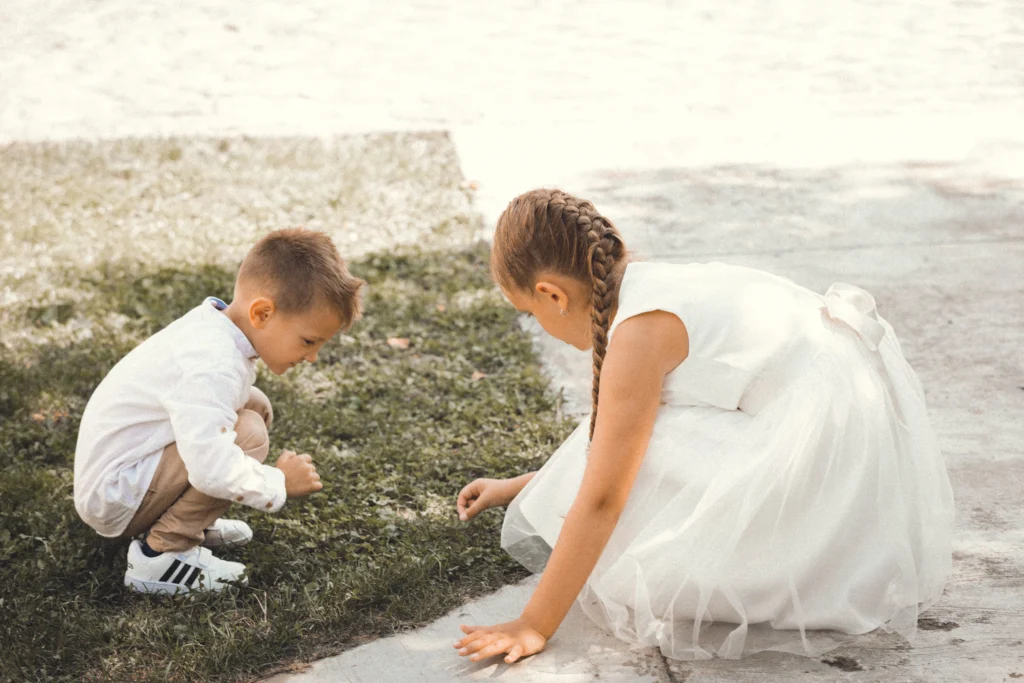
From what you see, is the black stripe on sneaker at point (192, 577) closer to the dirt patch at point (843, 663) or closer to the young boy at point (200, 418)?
the young boy at point (200, 418)

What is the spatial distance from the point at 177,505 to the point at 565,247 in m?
1.25

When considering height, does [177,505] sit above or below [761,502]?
below

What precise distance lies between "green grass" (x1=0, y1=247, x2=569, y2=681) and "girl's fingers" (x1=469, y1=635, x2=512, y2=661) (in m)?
0.33

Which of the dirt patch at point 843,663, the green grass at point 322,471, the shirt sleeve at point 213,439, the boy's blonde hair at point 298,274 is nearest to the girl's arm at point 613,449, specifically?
the green grass at point 322,471

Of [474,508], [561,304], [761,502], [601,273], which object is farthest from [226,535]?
[761,502]

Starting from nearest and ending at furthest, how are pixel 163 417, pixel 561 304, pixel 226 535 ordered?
1. pixel 561 304
2. pixel 163 417
3. pixel 226 535

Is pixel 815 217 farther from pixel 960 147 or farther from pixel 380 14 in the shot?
pixel 380 14

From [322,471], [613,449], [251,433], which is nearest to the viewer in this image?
[613,449]

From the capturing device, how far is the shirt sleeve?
2619mm

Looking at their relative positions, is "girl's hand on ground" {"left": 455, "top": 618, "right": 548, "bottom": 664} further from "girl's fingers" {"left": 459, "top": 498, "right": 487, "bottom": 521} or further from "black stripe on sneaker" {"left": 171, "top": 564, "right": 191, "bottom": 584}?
"black stripe on sneaker" {"left": 171, "top": 564, "right": 191, "bottom": 584}

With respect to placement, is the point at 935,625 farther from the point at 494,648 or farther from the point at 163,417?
the point at 163,417

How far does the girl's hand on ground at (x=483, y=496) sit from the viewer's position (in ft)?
9.49

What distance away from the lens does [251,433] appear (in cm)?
286

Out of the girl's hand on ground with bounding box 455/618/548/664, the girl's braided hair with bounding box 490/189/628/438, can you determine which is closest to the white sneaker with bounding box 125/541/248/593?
the girl's hand on ground with bounding box 455/618/548/664
